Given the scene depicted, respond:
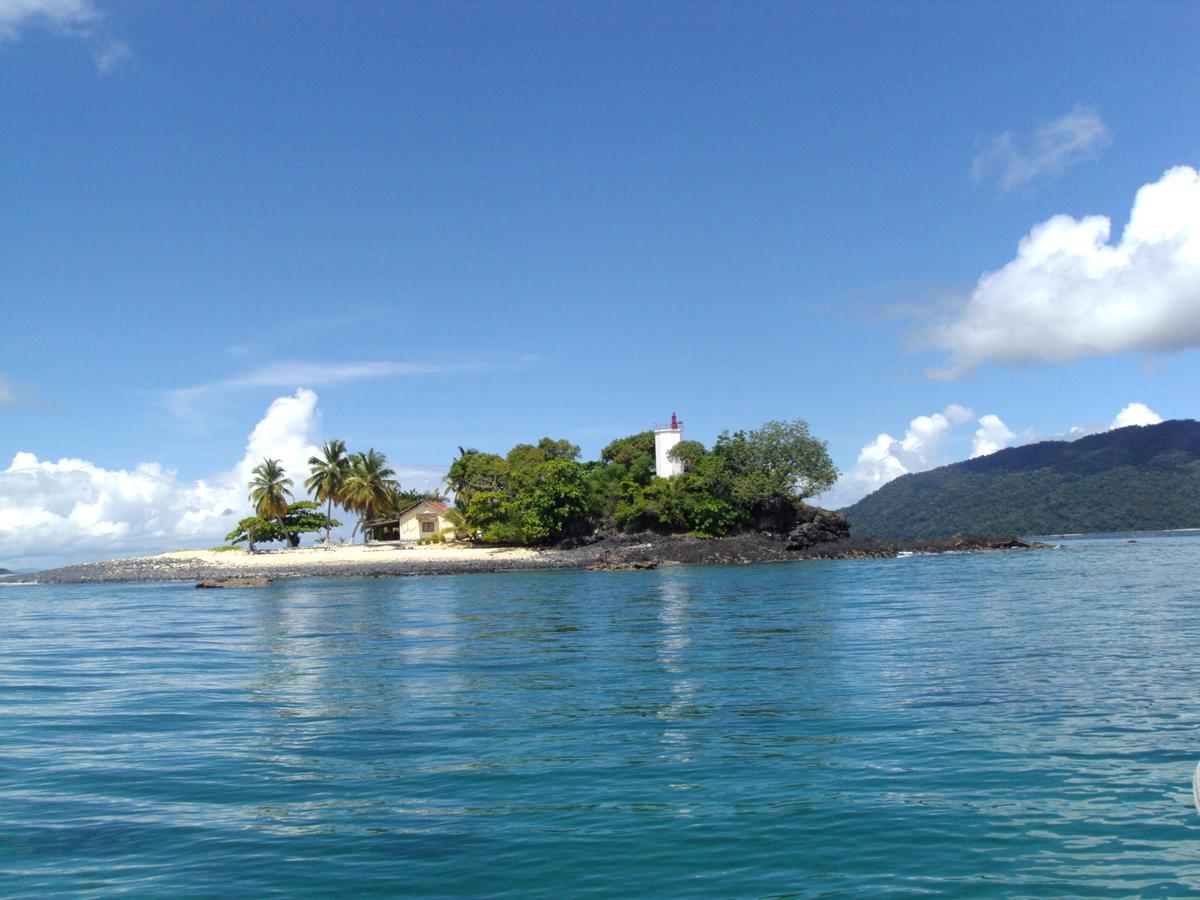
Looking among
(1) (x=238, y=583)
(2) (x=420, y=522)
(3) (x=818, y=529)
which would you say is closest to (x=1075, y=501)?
(3) (x=818, y=529)

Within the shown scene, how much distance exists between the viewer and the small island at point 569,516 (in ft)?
232

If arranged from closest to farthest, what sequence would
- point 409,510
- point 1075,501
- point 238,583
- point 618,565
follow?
point 238,583, point 618,565, point 409,510, point 1075,501

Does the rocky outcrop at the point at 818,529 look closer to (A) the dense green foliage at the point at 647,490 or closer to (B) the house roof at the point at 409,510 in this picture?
(A) the dense green foliage at the point at 647,490

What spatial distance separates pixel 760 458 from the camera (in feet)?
265

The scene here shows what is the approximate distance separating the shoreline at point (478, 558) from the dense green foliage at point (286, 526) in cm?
170

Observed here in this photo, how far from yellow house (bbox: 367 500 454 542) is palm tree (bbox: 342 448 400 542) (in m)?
2.15

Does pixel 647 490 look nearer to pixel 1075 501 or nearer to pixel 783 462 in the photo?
pixel 783 462

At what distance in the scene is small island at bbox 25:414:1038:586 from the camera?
7069 centimetres

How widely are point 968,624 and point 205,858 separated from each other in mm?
21659

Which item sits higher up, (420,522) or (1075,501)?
(420,522)

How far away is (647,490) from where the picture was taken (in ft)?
257

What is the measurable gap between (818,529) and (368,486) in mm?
42005

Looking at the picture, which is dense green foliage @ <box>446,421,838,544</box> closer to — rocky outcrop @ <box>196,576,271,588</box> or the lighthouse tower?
the lighthouse tower

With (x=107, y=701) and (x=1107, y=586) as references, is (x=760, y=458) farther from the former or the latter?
(x=107, y=701)
